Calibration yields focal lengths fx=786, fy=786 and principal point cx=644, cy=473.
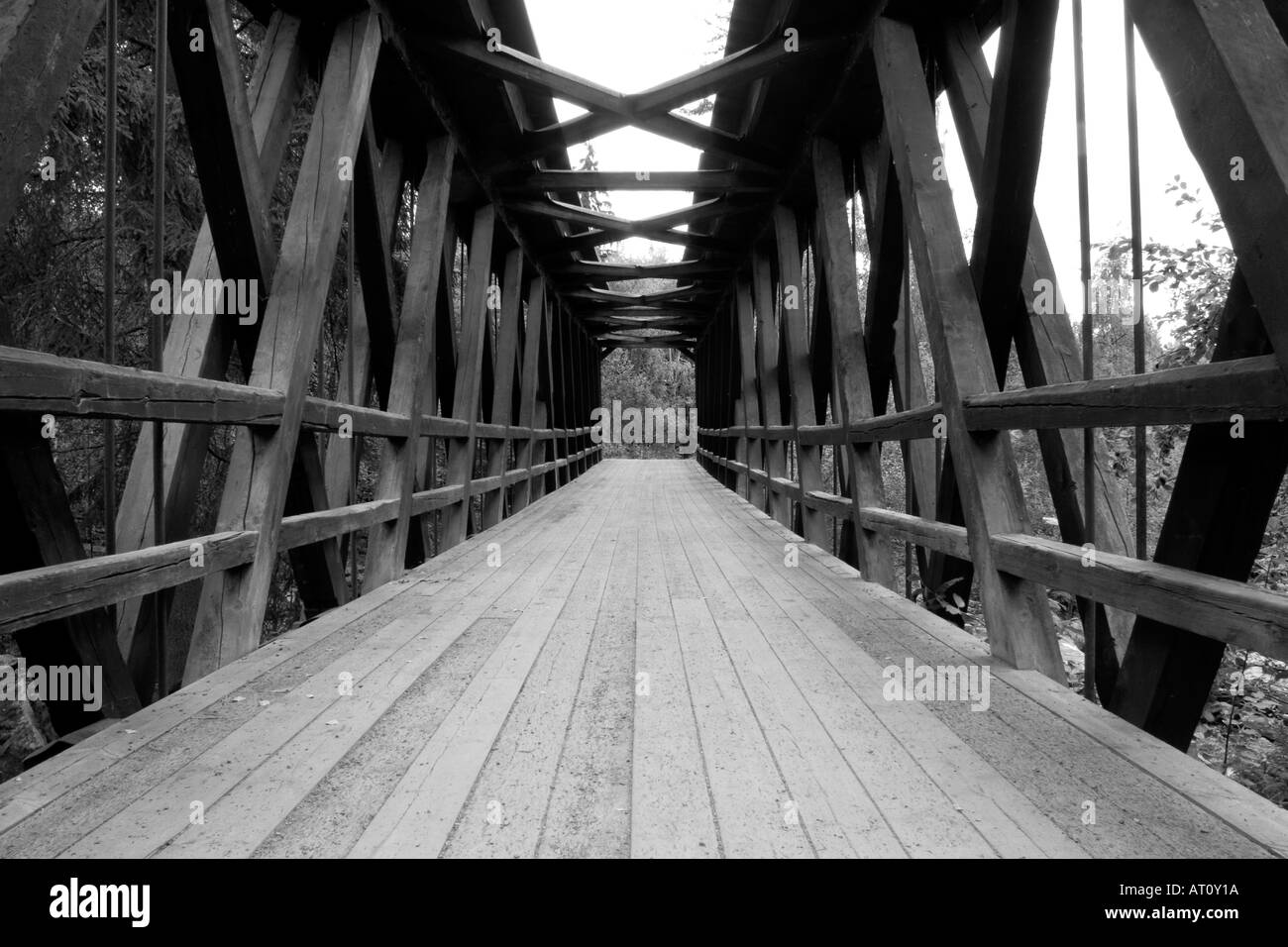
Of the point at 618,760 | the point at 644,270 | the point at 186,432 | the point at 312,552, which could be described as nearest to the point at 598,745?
the point at 618,760

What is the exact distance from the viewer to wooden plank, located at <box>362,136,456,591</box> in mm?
4176

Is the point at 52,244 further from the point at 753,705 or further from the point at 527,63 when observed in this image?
the point at 753,705

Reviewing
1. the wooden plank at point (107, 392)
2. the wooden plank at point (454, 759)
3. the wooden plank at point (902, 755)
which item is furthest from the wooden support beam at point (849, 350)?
the wooden plank at point (107, 392)

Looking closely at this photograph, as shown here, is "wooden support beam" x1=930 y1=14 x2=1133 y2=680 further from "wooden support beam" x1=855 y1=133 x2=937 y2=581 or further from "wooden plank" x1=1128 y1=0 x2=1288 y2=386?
"wooden plank" x1=1128 y1=0 x2=1288 y2=386

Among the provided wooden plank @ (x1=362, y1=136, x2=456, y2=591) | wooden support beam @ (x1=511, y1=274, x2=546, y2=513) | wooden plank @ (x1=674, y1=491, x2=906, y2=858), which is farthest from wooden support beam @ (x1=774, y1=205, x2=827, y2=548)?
wooden support beam @ (x1=511, y1=274, x2=546, y2=513)

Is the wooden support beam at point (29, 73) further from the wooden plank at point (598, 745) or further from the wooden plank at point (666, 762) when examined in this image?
the wooden plank at point (666, 762)

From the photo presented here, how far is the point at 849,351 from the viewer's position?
14.7 feet

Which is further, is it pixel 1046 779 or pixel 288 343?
pixel 288 343

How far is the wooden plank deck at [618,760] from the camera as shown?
143 cm

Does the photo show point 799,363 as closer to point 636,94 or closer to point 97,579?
point 636,94

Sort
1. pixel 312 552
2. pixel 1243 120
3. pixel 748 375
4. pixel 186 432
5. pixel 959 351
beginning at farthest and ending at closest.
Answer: pixel 748 375 → pixel 312 552 → pixel 959 351 → pixel 186 432 → pixel 1243 120

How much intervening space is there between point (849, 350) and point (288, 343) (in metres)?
2.95
